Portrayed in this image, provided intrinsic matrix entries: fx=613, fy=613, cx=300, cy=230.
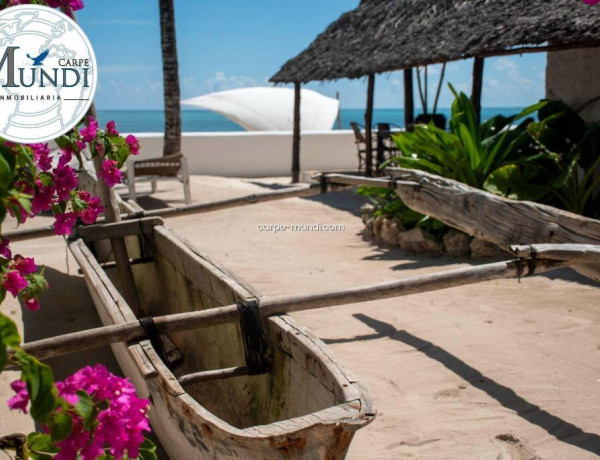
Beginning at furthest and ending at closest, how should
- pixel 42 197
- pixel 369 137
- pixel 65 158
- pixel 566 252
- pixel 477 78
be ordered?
pixel 369 137 → pixel 477 78 → pixel 566 252 → pixel 65 158 → pixel 42 197

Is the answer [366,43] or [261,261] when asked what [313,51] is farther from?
[261,261]

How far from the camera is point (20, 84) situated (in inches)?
98.7

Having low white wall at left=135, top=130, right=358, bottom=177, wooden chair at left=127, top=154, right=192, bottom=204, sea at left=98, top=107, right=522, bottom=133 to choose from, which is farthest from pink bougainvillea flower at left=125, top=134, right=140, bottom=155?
sea at left=98, top=107, right=522, bottom=133

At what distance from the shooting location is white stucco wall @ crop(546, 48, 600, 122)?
5711 millimetres

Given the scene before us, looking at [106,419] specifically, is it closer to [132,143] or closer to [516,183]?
[132,143]

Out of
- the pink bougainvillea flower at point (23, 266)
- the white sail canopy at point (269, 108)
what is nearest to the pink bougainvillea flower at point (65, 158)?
the pink bougainvillea flower at point (23, 266)

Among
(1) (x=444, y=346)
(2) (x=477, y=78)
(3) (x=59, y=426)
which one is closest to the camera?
(3) (x=59, y=426)

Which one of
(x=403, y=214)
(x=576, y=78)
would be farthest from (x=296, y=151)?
(x=576, y=78)

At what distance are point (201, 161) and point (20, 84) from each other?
1033 cm

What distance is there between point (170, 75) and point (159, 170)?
208cm

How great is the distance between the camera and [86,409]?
40.3 inches

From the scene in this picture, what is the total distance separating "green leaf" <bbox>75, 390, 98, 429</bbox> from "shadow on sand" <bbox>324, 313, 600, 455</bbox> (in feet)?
7.57

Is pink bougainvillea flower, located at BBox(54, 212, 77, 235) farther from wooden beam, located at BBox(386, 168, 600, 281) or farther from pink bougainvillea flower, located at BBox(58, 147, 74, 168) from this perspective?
wooden beam, located at BBox(386, 168, 600, 281)

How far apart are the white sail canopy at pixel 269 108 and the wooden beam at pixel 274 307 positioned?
79.3ft
